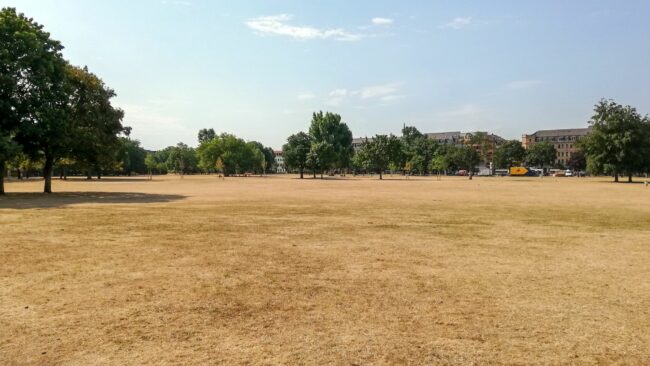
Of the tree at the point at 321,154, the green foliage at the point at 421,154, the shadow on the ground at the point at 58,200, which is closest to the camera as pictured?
the shadow on the ground at the point at 58,200

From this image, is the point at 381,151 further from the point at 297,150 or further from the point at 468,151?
the point at 468,151

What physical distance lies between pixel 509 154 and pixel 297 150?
98.6 m

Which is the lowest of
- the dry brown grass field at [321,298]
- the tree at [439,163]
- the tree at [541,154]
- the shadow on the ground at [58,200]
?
the dry brown grass field at [321,298]

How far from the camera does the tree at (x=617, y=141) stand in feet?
267

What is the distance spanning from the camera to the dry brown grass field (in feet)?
19.8

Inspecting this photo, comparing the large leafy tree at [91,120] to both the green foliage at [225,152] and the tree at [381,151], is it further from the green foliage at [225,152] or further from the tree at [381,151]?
the green foliage at [225,152]

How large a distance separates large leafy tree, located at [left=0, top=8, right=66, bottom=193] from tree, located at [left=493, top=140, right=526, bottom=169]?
17169 cm

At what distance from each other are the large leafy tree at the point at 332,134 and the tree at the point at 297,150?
2913 mm

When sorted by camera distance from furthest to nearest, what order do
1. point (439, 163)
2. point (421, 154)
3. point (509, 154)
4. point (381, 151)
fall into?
point (509, 154) → point (421, 154) → point (439, 163) → point (381, 151)

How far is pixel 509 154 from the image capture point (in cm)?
18338

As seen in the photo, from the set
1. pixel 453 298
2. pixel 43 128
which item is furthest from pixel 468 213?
pixel 43 128

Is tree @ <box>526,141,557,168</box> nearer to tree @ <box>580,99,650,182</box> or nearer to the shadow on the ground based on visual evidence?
tree @ <box>580,99,650,182</box>

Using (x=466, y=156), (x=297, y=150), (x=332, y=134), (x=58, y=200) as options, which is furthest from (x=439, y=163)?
(x=58, y=200)

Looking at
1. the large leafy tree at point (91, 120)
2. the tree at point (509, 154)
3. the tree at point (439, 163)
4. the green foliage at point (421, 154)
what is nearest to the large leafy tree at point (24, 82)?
the large leafy tree at point (91, 120)
